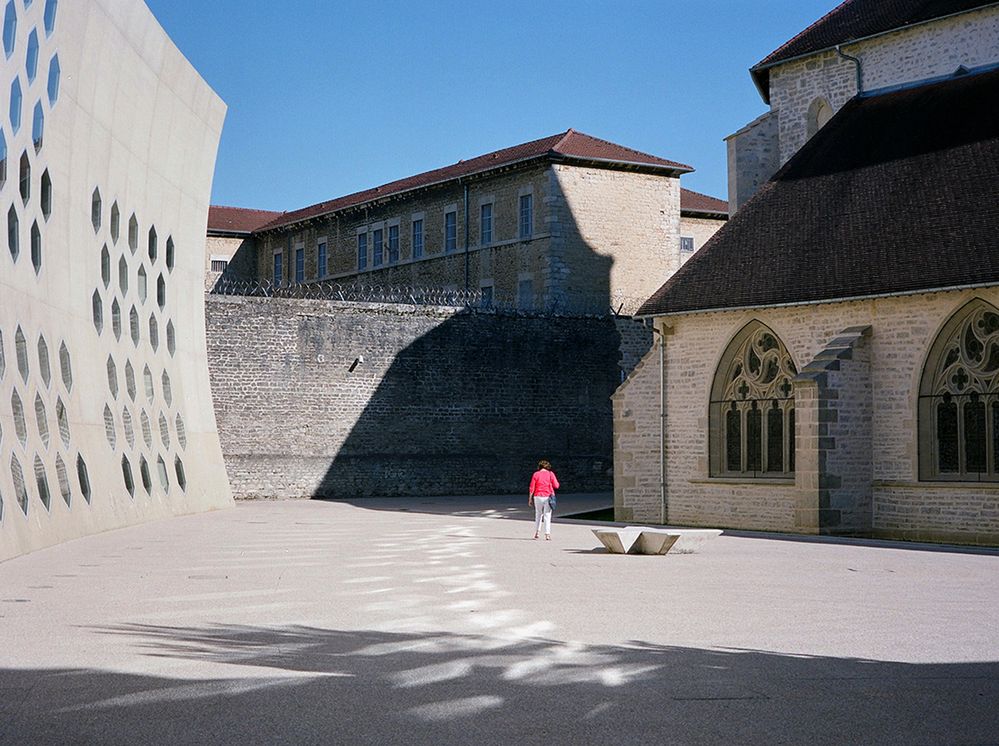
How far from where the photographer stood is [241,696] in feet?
22.7

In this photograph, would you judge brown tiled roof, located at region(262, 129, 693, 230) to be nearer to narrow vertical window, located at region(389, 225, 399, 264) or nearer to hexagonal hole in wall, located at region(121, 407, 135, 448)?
narrow vertical window, located at region(389, 225, 399, 264)

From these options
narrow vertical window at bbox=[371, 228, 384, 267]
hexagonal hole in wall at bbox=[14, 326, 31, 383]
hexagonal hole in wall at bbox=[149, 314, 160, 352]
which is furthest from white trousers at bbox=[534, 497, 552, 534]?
narrow vertical window at bbox=[371, 228, 384, 267]

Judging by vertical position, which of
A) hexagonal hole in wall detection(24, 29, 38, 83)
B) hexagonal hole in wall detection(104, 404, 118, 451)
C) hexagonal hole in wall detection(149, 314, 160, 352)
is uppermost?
hexagonal hole in wall detection(24, 29, 38, 83)

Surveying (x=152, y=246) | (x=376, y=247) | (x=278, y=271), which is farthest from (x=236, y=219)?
(x=152, y=246)

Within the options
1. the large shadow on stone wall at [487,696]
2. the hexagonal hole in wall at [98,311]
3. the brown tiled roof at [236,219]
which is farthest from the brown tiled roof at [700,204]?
the large shadow on stone wall at [487,696]

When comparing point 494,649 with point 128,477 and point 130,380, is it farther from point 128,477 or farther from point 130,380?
point 130,380

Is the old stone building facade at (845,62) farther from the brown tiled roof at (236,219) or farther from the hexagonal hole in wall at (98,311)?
the brown tiled roof at (236,219)

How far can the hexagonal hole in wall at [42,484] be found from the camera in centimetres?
1752

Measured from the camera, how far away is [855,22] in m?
28.8

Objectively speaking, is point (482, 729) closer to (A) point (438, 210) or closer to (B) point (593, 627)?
(B) point (593, 627)

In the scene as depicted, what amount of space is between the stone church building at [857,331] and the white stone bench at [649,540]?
15.6ft

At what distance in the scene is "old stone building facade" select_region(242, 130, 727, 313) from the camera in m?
43.9

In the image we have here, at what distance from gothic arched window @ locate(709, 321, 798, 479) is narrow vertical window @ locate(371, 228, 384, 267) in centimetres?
2819

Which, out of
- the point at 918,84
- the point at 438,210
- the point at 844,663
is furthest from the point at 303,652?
the point at 438,210
